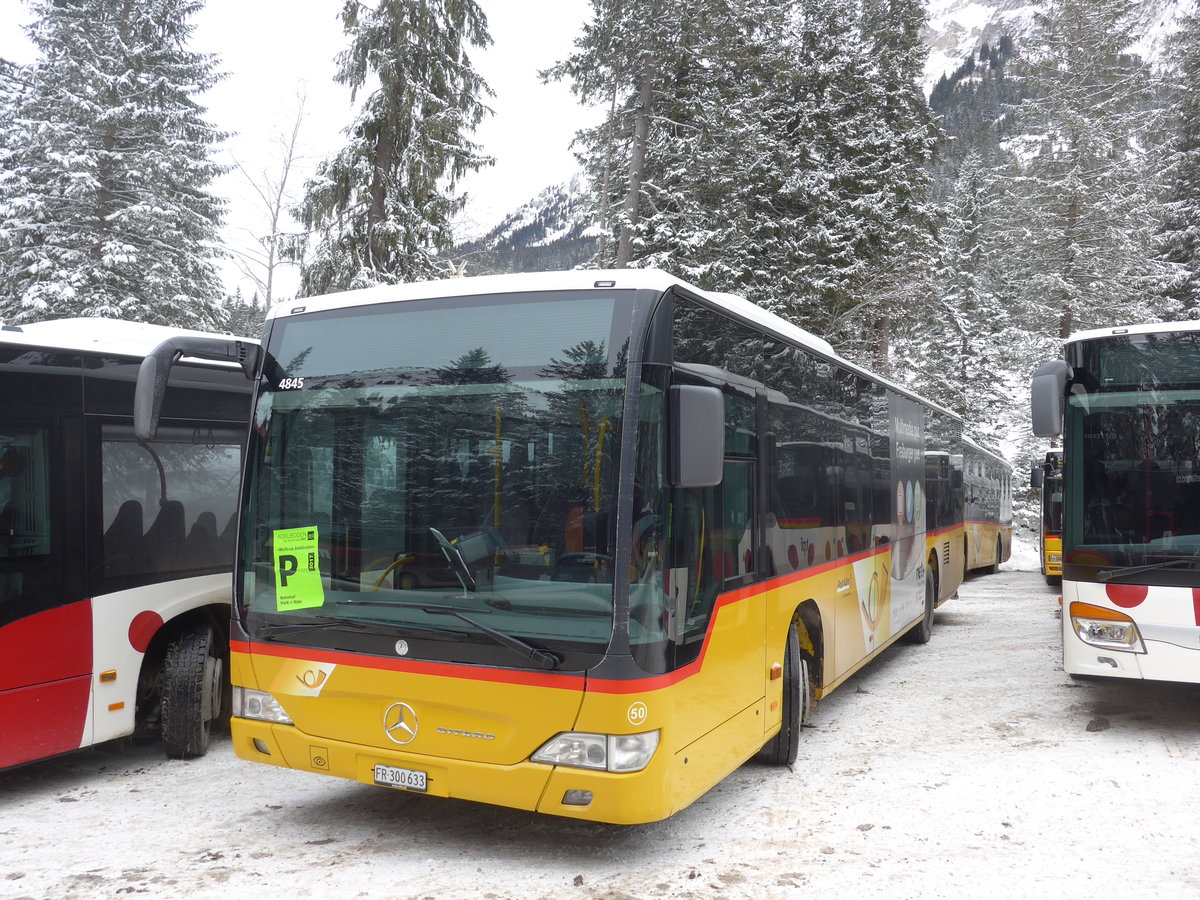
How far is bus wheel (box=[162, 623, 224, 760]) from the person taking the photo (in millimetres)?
6965

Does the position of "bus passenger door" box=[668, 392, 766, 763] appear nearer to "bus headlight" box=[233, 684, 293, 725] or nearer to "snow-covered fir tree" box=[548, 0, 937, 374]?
"bus headlight" box=[233, 684, 293, 725]

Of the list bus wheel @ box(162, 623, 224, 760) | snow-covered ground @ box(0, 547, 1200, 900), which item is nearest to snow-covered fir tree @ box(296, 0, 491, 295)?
bus wheel @ box(162, 623, 224, 760)

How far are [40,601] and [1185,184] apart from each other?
1380 inches

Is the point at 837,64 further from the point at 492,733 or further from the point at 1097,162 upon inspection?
the point at 492,733

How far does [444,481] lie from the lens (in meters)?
4.73

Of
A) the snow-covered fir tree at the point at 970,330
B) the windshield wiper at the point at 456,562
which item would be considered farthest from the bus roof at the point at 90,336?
the snow-covered fir tree at the point at 970,330

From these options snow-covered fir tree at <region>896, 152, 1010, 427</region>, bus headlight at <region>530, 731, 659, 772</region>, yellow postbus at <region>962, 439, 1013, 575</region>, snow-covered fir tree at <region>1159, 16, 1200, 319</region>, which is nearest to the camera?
bus headlight at <region>530, 731, 659, 772</region>

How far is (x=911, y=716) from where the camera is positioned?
27.2ft

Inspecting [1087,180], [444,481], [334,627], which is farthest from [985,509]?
[334,627]

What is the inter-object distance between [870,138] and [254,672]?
77.0 ft

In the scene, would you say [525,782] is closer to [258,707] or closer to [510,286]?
[258,707]

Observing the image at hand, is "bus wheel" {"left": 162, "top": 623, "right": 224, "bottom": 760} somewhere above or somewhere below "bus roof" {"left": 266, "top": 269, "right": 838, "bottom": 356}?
below

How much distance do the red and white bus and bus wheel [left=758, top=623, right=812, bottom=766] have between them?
4.09 m

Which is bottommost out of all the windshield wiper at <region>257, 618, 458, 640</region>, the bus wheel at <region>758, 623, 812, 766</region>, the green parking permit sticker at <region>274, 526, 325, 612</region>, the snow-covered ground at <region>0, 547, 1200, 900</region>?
the snow-covered ground at <region>0, 547, 1200, 900</region>
